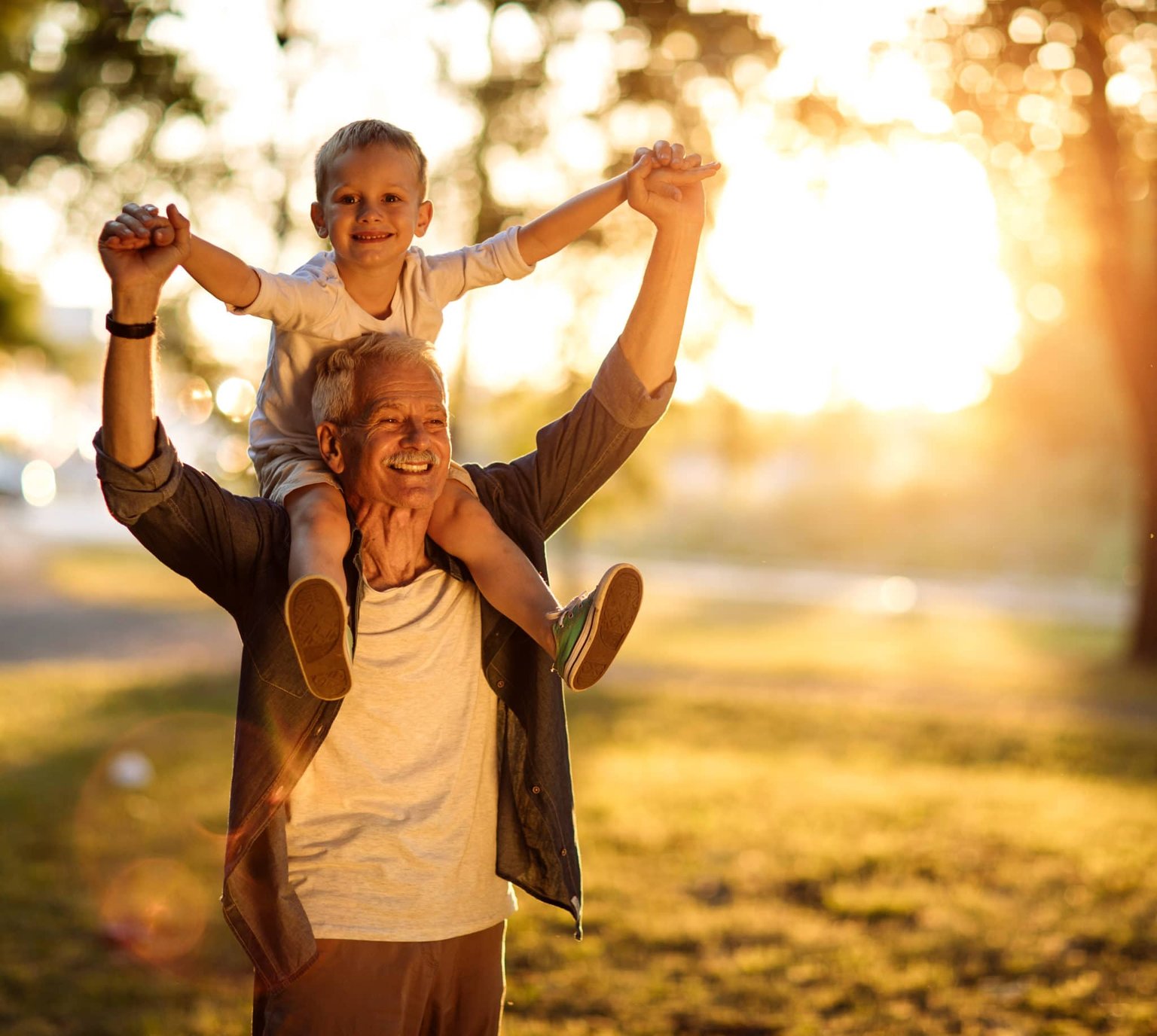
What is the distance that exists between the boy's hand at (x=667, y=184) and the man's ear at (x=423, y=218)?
1.38 feet

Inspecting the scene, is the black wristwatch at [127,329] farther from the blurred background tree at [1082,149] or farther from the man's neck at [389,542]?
the blurred background tree at [1082,149]

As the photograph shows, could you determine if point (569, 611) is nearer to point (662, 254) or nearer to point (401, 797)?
point (401, 797)

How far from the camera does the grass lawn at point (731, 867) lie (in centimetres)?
568

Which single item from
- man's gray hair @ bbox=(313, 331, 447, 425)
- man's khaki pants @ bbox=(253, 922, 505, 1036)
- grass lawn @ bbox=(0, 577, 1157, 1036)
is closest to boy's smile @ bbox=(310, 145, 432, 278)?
man's gray hair @ bbox=(313, 331, 447, 425)

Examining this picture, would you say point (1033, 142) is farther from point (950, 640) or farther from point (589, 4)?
point (950, 640)

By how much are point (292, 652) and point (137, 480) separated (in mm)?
419

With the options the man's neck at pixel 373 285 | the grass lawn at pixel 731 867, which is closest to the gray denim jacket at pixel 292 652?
the man's neck at pixel 373 285

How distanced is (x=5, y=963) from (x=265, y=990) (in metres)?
4.03

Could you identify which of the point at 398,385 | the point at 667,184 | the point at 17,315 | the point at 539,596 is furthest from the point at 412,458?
the point at 17,315

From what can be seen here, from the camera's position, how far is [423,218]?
2771mm

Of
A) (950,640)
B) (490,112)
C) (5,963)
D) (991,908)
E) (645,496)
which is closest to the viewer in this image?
(5,963)

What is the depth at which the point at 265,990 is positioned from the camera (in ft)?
8.34

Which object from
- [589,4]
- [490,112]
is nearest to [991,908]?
[589,4]

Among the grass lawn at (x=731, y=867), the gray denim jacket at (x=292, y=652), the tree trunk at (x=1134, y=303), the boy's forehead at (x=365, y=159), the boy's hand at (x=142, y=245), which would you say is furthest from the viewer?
the tree trunk at (x=1134, y=303)
